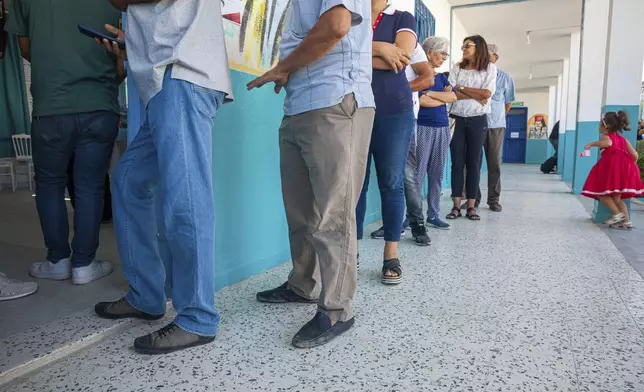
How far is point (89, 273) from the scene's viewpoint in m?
1.95

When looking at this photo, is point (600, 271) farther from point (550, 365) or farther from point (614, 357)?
point (550, 365)

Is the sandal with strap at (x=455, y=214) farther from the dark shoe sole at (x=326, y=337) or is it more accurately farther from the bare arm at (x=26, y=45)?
the bare arm at (x=26, y=45)

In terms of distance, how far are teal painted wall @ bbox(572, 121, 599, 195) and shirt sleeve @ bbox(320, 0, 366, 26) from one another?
18.0 ft

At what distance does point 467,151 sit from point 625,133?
4.45ft

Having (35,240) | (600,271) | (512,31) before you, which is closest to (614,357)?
(600,271)

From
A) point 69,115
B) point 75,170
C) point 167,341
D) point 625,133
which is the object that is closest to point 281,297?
point 167,341

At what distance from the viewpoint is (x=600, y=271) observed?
226cm

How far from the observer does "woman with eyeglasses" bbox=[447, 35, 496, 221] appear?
12.1ft

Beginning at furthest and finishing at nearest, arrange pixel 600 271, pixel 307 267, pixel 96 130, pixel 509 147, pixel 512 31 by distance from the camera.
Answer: pixel 509 147, pixel 512 31, pixel 600 271, pixel 96 130, pixel 307 267

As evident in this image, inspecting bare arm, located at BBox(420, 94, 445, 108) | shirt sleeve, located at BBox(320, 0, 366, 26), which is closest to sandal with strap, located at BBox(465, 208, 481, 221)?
bare arm, located at BBox(420, 94, 445, 108)

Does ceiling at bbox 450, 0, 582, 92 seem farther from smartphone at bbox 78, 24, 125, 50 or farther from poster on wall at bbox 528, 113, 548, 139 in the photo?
smartphone at bbox 78, 24, 125, 50

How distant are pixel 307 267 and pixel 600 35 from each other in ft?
19.5

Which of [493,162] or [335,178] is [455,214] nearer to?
[493,162]

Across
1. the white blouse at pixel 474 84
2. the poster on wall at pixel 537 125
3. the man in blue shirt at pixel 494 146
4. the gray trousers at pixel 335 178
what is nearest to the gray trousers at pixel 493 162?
the man in blue shirt at pixel 494 146
